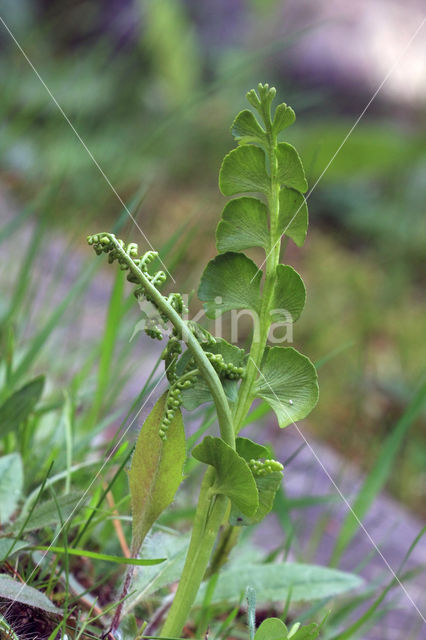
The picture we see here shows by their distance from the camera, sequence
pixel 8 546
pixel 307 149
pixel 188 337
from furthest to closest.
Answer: pixel 307 149 → pixel 8 546 → pixel 188 337

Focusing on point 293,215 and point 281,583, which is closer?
point 293,215

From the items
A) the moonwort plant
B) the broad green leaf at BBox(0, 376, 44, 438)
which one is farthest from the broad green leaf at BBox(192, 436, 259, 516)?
the broad green leaf at BBox(0, 376, 44, 438)

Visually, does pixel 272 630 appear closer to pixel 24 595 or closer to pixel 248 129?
pixel 24 595

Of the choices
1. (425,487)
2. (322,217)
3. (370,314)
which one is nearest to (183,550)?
(425,487)

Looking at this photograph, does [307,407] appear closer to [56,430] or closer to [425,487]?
[56,430]

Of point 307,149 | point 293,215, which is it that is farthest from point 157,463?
point 307,149
